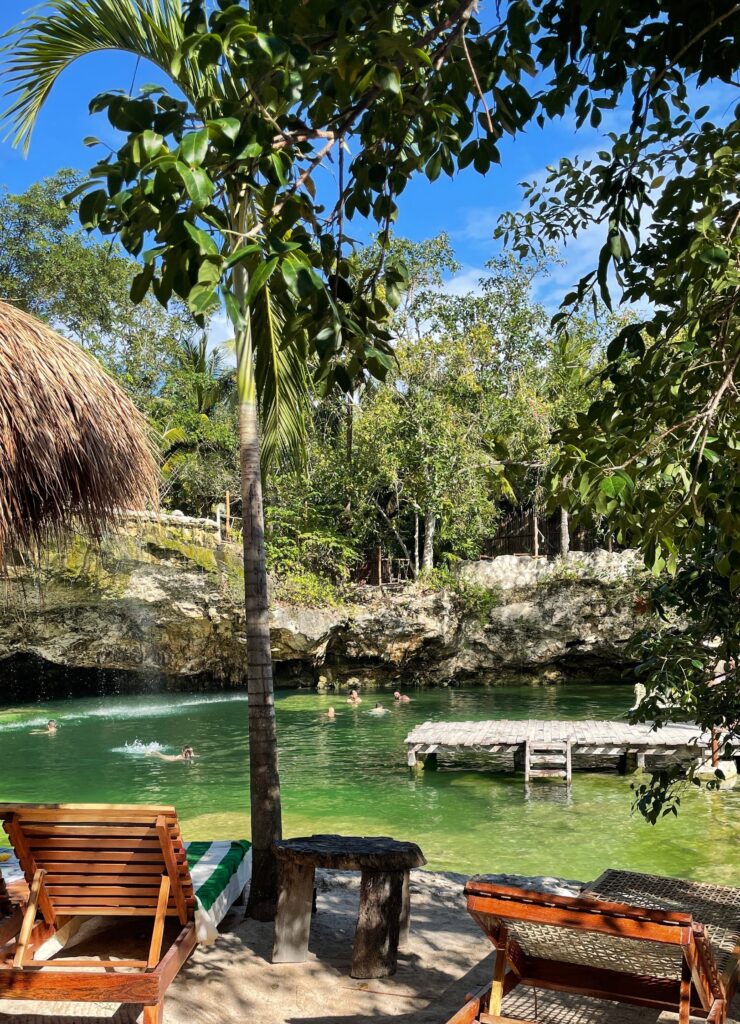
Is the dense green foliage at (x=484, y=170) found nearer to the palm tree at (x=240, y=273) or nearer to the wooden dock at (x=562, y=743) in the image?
the palm tree at (x=240, y=273)

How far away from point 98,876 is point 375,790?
401 inches

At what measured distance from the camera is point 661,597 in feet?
15.9

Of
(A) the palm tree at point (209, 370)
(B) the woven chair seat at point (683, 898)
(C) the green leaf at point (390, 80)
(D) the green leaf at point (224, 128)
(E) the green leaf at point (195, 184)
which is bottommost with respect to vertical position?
(B) the woven chair seat at point (683, 898)

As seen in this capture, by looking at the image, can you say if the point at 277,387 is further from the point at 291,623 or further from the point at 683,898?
the point at 291,623

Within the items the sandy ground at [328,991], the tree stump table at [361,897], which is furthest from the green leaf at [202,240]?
the tree stump table at [361,897]

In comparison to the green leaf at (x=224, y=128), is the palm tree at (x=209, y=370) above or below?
above

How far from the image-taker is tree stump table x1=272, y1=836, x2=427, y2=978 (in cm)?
430

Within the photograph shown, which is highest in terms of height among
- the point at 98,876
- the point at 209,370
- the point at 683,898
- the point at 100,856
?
the point at 209,370

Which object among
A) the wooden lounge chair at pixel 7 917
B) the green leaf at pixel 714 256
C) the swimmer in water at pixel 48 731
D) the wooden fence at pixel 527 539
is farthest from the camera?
the wooden fence at pixel 527 539

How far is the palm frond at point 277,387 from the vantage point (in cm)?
612

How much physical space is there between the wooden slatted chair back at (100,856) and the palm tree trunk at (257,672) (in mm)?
1287

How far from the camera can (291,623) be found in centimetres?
2383

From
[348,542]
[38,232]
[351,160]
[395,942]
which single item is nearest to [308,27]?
[351,160]

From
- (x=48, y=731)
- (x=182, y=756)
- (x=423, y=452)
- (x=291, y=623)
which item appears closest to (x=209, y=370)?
(x=423, y=452)
